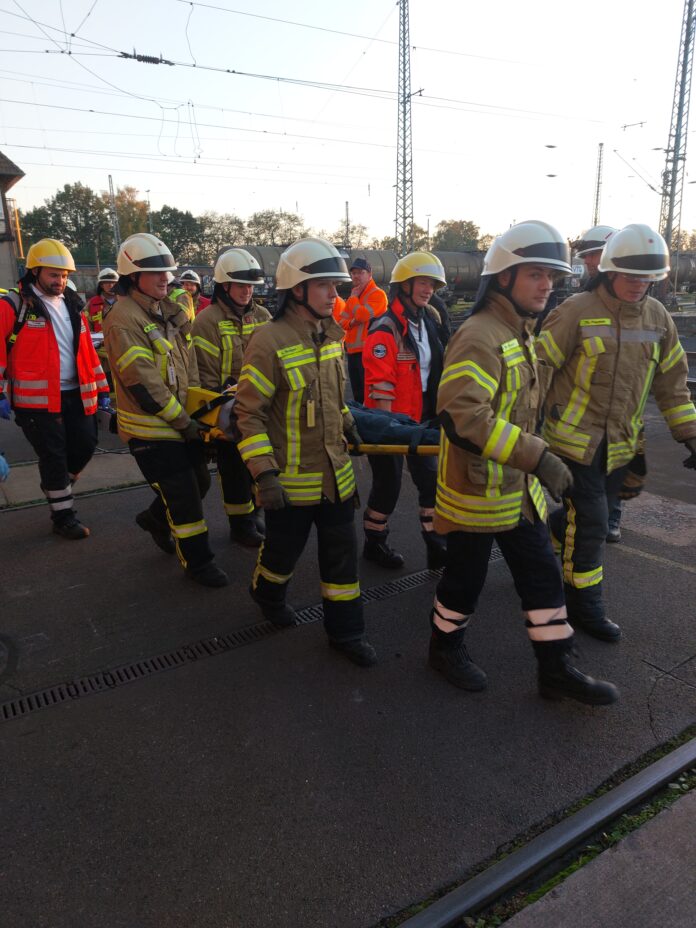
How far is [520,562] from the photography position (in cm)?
284

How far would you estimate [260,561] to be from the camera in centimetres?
348

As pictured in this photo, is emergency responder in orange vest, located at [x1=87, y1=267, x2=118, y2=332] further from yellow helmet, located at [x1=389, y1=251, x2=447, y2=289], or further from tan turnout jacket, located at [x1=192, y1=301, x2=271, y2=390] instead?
yellow helmet, located at [x1=389, y1=251, x2=447, y2=289]

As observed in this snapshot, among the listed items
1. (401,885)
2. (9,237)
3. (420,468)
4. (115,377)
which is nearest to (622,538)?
(420,468)

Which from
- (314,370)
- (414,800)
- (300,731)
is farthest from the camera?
(314,370)

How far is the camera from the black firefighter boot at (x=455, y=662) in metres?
3.03

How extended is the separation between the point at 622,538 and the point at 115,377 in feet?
12.4

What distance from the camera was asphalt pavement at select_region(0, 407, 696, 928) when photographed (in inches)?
80.7

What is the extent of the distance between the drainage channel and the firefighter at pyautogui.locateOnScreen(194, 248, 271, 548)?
3.95 feet

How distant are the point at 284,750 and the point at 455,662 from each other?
0.93 metres

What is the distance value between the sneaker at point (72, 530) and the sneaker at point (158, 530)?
58 centimetres

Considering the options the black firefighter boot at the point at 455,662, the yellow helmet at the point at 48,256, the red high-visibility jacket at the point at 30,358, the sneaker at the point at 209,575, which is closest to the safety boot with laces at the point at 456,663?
the black firefighter boot at the point at 455,662

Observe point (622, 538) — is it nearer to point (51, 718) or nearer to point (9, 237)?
point (51, 718)

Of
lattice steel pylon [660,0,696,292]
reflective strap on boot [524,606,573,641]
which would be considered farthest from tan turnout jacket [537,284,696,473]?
lattice steel pylon [660,0,696,292]

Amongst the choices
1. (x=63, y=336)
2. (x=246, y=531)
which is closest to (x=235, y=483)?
(x=246, y=531)
